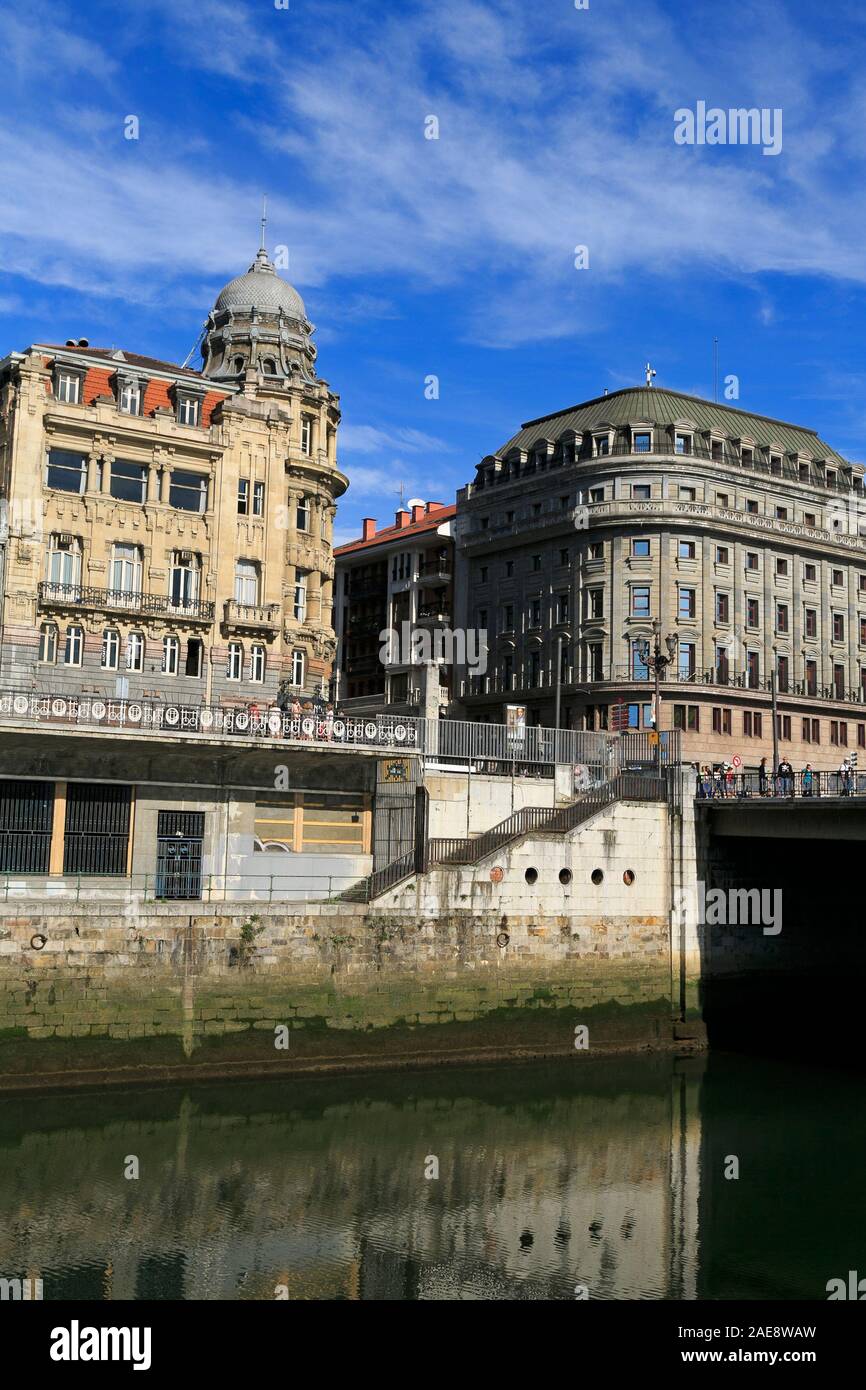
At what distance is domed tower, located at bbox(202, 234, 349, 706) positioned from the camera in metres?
61.0

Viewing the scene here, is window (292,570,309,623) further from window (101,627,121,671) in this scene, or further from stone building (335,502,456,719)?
stone building (335,502,456,719)

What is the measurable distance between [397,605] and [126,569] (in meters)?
52.4

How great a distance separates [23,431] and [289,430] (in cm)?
1349

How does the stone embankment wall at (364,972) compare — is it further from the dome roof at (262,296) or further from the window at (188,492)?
the dome roof at (262,296)

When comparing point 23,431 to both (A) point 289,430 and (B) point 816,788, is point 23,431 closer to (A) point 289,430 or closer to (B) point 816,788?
(A) point 289,430

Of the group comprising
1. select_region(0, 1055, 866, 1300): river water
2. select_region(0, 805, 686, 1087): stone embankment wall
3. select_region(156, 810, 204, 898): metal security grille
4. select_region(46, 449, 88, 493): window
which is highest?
select_region(46, 449, 88, 493): window

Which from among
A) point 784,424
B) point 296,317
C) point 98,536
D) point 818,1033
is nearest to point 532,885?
point 818,1033

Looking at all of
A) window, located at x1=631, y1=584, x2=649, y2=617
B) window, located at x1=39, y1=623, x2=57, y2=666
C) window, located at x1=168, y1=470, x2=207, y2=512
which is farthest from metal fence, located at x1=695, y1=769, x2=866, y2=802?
window, located at x1=631, y1=584, x2=649, y2=617

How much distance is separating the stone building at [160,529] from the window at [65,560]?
0.06m

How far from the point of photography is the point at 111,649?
2239 inches

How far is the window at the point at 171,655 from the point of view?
2295 inches

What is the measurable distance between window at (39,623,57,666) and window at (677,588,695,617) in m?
43.8

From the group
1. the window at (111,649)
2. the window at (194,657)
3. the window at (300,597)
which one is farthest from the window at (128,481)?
the window at (300,597)

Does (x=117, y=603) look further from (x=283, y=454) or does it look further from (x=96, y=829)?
(x=96, y=829)
